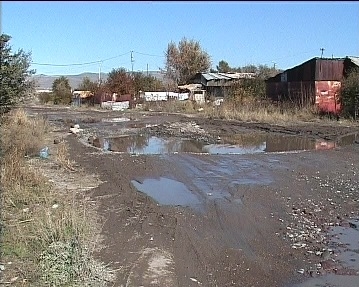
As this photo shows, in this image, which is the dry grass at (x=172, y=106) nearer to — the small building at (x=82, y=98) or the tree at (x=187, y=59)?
the small building at (x=82, y=98)

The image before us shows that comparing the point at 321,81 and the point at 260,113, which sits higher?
the point at 321,81

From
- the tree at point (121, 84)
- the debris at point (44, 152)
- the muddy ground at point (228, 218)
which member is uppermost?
the tree at point (121, 84)

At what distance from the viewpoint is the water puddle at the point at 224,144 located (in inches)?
771

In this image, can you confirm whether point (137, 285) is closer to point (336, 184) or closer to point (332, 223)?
point (332, 223)

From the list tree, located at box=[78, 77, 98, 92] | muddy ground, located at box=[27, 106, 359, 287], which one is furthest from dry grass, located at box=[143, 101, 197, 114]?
muddy ground, located at box=[27, 106, 359, 287]

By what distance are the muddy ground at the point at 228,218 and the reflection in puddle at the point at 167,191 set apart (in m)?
0.02

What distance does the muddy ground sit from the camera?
20.7 ft

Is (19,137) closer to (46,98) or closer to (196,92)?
(196,92)

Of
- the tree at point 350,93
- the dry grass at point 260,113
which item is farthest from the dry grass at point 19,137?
the tree at point 350,93

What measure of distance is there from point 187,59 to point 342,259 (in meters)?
63.8

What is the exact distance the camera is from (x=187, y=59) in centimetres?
6925

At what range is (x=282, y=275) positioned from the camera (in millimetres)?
6297

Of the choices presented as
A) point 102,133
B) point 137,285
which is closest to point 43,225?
point 137,285

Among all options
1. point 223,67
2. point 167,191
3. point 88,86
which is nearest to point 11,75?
point 167,191
